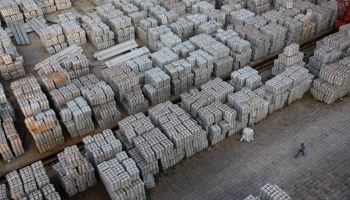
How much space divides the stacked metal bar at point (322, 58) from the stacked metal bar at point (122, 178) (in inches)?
831

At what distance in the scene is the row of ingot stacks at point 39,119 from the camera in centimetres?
2406

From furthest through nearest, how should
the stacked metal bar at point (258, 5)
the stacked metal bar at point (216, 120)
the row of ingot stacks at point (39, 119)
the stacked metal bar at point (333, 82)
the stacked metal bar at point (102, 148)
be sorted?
the stacked metal bar at point (258, 5), the stacked metal bar at point (333, 82), the stacked metal bar at point (216, 120), the row of ingot stacks at point (39, 119), the stacked metal bar at point (102, 148)

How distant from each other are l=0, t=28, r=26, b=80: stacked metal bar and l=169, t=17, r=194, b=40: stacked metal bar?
17.0m

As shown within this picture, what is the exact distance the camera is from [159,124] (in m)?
24.3

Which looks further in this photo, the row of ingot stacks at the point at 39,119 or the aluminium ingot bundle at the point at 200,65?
the aluminium ingot bundle at the point at 200,65

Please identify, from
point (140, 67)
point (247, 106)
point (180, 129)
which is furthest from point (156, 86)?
point (247, 106)

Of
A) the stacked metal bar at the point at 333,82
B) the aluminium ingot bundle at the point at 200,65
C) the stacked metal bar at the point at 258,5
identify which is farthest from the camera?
the stacked metal bar at the point at 258,5

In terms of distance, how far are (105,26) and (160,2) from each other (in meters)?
9.39

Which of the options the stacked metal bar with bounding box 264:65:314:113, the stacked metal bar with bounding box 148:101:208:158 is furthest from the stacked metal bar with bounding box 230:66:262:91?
the stacked metal bar with bounding box 148:101:208:158

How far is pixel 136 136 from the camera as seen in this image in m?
23.4

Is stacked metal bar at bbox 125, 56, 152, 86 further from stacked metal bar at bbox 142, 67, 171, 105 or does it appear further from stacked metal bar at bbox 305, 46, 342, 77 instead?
stacked metal bar at bbox 305, 46, 342, 77

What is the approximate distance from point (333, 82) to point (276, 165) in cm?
1067

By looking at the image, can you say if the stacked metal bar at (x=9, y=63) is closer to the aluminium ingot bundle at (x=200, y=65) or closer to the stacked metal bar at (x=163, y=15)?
the stacked metal bar at (x=163, y=15)

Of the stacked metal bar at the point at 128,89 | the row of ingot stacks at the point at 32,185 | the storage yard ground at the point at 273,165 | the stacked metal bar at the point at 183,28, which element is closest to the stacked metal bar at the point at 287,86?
the storage yard ground at the point at 273,165
